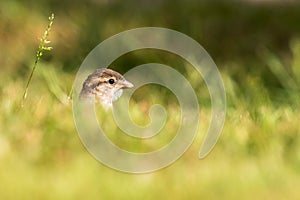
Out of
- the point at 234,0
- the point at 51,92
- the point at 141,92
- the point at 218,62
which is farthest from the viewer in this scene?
the point at 234,0

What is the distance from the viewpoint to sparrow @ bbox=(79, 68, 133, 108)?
6.64m

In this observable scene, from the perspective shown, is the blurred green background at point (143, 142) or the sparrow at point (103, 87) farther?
Answer: the sparrow at point (103, 87)

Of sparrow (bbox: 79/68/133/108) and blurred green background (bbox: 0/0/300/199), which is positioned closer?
blurred green background (bbox: 0/0/300/199)

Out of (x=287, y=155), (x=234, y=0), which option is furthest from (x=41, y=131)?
(x=234, y=0)

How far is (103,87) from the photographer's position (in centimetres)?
684

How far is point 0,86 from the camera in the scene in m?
7.09

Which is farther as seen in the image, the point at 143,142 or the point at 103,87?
the point at 103,87

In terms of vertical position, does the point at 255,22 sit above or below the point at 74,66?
below

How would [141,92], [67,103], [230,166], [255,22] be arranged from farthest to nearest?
[255,22] < [141,92] < [67,103] < [230,166]

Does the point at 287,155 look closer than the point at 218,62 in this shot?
Yes

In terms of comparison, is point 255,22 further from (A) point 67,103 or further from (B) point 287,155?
(B) point 287,155

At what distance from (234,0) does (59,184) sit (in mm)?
9498

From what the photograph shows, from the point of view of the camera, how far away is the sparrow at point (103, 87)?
6.64 metres

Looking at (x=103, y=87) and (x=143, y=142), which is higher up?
(x=143, y=142)
